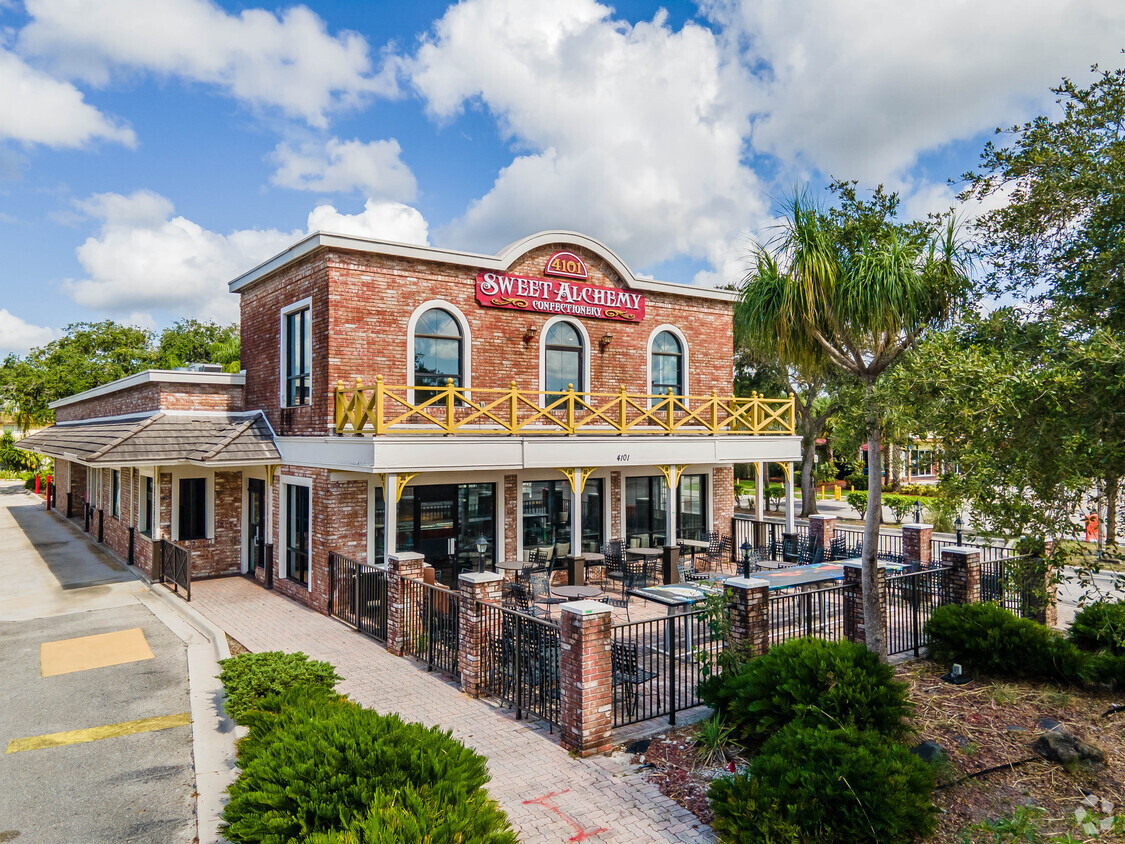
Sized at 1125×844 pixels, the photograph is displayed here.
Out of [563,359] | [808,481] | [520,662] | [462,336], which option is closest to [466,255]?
[462,336]

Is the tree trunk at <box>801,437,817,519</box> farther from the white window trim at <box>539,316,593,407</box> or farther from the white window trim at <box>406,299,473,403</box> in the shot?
the white window trim at <box>406,299,473,403</box>

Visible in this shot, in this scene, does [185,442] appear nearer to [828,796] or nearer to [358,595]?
[358,595]

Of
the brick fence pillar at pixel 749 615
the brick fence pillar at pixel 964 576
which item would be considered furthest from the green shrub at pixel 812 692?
the brick fence pillar at pixel 964 576

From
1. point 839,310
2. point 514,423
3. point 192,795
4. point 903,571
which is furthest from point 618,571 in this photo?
point 192,795

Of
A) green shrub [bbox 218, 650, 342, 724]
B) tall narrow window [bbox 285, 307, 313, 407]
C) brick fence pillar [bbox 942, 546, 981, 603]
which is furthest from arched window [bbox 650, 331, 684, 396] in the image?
green shrub [bbox 218, 650, 342, 724]

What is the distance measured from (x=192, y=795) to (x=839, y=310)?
9.12m

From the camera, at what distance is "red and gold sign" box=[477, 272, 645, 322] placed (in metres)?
15.6

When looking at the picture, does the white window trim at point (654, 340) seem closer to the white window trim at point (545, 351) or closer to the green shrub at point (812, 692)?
the white window trim at point (545, 351)

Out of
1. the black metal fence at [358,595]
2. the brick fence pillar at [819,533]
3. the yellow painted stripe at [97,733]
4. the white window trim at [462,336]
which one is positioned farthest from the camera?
the brick fence pillar at [819,533]

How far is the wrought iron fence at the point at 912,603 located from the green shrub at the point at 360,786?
7463 mm

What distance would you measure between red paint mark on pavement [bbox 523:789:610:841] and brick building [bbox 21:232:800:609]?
6826 mm

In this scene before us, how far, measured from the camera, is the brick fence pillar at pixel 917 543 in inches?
569

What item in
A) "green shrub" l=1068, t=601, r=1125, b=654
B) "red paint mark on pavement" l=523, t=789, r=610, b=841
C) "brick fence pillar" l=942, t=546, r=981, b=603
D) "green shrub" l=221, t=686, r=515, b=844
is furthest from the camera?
"brick fence pillar" l=942, t=546, r=981, b=603

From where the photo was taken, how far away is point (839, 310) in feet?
29.6
